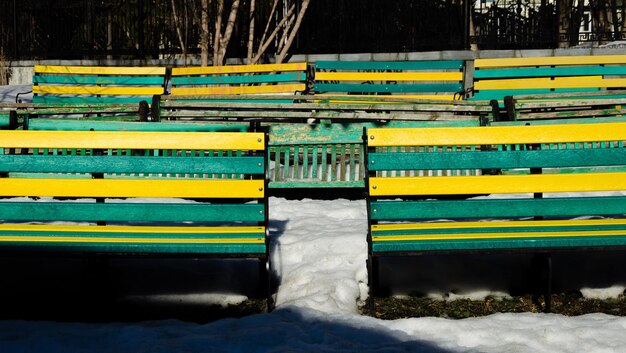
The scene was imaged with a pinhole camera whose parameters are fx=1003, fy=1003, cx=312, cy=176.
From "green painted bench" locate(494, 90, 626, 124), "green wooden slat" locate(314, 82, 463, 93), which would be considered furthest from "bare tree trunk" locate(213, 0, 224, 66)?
"green painted bench" locate(494, 90, 626, 124)

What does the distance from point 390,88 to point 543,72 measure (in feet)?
7.10

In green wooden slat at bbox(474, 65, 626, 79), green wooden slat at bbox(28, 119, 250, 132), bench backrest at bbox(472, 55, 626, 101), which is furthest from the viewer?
green wooden slat at bbox(474, 65, 626, 79)

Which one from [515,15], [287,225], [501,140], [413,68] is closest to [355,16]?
[515,15]

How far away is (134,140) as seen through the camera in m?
6.05

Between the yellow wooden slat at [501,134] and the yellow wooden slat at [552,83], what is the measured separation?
6945 millimetres

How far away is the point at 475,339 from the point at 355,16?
14612 mm

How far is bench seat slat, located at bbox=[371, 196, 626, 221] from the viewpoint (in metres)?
5.85

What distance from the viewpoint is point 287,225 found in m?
7.71

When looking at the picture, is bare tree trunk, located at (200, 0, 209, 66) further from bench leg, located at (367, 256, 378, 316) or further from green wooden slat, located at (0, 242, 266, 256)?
green wooden slat, located at (0, 242, 266, 256)

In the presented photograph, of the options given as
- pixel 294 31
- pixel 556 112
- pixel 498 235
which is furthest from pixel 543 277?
pixel 294 31

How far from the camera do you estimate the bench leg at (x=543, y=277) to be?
19.0ft

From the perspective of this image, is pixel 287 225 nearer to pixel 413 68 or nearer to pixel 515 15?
pixel 413 68

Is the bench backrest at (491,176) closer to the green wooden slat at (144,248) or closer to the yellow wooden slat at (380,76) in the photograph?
the green wooden slat at (144,248)

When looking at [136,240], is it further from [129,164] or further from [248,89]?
[248,89]
